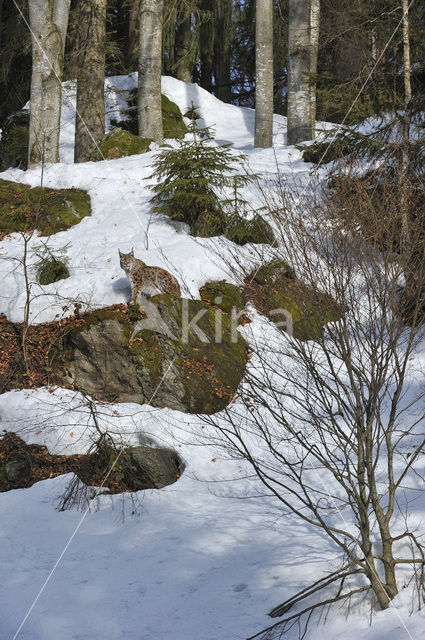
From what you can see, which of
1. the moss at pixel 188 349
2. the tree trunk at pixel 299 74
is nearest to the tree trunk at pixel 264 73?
the tree trunk at pixel 299 74

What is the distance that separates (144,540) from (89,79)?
417 inches

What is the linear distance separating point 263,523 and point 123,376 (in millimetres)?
2934

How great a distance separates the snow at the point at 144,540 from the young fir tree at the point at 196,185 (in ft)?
1.73

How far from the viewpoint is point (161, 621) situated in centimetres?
440

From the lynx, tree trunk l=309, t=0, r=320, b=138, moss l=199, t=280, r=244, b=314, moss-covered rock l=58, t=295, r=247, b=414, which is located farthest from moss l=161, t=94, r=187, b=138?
moss-covered rock l=58, t=295, r=247, b=414

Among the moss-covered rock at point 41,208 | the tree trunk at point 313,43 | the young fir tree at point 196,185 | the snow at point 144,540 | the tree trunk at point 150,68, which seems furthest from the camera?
the tree trunk at point 313,43

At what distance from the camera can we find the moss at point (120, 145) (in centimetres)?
1288

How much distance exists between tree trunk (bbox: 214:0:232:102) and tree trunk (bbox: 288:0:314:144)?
187 inches

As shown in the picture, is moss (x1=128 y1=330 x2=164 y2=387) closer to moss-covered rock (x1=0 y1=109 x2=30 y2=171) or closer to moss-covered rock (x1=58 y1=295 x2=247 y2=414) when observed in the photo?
moss-covered rock (x1=58 y1=295 x2=247 y2=414)

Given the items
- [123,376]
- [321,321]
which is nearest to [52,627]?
[321,321]

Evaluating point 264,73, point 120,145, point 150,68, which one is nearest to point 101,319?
point 120,145

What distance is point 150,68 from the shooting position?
524 inches

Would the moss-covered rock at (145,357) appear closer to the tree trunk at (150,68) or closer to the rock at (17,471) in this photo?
the rock at (17,471)

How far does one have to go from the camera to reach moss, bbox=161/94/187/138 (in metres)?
14.5
